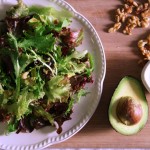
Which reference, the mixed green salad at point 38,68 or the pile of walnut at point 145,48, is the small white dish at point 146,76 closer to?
the pile of walnut at point 145,48

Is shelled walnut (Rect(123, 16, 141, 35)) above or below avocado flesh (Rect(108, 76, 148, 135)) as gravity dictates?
above

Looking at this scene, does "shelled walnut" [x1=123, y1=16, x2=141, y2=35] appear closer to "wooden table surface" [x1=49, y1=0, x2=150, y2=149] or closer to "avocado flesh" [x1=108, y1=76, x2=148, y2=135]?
"wooden table surface" [x1=49, y1=0, x2=150, y2=149]

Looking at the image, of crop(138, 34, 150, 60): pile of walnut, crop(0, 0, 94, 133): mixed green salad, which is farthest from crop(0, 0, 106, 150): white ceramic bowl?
crop(138, 34, 150, 60): pile of walnut

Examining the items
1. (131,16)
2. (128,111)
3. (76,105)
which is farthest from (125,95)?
(131,16)

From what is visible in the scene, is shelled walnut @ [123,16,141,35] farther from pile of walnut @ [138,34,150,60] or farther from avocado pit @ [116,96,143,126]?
avocado pit @ [116,96,143,126]

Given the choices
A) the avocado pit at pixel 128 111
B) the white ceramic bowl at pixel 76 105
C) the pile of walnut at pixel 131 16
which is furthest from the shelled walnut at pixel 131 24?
the avocado pit at pixel 128 111

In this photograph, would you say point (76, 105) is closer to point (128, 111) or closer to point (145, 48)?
point (128, 111)

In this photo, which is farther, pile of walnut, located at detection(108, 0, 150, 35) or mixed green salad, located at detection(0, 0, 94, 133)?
pile of walnut, located at detection(108, 0, 150, 35)
